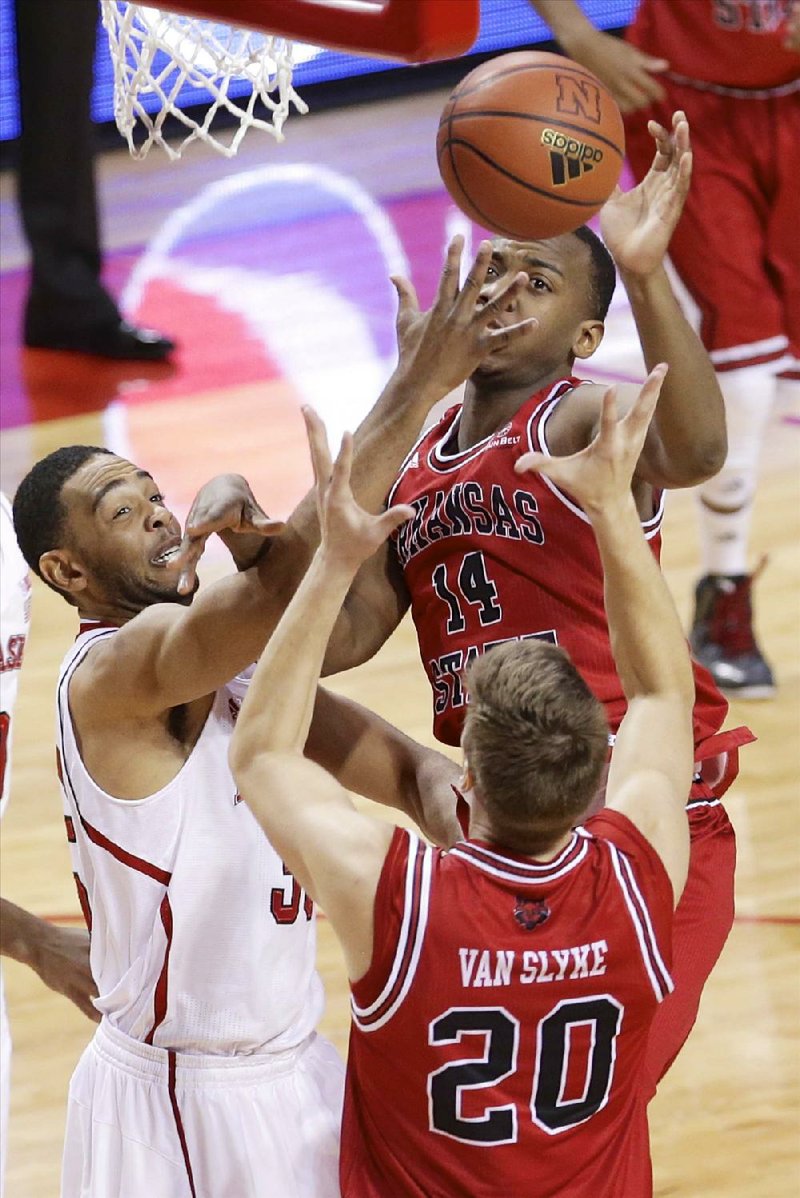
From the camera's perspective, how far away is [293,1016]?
3.40m

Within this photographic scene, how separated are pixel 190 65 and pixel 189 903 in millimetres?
2415

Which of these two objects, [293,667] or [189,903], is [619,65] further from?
[293,667]

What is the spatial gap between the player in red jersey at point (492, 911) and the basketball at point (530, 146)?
0.84m

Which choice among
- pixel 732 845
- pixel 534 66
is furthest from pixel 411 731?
pixel 534 66

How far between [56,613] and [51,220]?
3.25 m

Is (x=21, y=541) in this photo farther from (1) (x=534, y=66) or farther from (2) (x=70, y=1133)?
(1) (x=534, y=66)

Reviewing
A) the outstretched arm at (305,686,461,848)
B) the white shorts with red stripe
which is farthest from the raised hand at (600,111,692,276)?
the white shorts with red stripe

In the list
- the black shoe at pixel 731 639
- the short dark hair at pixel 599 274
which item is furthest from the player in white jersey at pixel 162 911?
the black shoe at pixel 731 639

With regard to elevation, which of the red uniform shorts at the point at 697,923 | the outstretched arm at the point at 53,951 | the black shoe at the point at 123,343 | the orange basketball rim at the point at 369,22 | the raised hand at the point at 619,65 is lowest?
the black shoe at the point at 123,343

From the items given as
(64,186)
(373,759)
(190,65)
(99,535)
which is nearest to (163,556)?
(99,535)

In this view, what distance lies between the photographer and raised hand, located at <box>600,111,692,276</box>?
339 centimetres

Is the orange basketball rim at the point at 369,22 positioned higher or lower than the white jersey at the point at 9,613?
higher

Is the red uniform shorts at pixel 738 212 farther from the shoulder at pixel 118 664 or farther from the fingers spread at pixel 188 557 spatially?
the fingers spread at pixel 188 557

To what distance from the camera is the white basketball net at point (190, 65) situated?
14.5 feet
